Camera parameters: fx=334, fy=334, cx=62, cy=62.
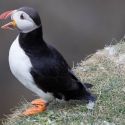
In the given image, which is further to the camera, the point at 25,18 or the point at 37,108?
the point at 37,108

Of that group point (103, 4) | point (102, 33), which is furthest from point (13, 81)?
point (103, 4)

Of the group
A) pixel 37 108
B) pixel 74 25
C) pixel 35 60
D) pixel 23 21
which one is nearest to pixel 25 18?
pixel 23 21

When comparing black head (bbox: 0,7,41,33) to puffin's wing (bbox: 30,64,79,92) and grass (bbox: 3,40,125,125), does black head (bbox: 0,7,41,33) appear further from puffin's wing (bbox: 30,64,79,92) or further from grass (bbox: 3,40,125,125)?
grass (bbox: 3,40,125,125)

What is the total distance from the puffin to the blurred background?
6.43 feet

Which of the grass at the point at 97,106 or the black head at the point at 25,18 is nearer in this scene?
the black head at the point at 25,18

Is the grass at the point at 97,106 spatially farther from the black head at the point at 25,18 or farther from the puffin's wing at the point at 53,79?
the black head at the point at 25,18

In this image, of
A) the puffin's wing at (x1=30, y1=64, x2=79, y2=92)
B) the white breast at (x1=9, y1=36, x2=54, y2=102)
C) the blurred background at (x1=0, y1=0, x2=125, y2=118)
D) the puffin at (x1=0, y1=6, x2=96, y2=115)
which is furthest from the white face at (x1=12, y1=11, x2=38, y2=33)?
the blurred background at (x1=0, y1=0, x2=125, y2=118)

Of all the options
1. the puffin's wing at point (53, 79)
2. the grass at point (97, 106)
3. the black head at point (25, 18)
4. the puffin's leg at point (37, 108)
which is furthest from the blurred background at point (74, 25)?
the black head at point (25, 18)

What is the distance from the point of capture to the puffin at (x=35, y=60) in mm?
2057

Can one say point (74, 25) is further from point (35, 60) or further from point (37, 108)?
point (35, 60)

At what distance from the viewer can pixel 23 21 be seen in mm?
2041

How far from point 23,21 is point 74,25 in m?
2.71

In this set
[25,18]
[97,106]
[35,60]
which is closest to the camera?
[25,18]

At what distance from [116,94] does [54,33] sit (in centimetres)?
221
